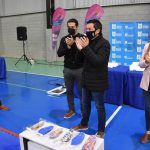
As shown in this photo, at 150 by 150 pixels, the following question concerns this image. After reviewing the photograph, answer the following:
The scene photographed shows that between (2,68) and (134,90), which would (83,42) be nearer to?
(134,90)

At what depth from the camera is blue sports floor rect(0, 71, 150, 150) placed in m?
2.95

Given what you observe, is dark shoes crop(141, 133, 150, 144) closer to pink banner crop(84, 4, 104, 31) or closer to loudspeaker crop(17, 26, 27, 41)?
pink banner crop(84, 4, 104, 31)

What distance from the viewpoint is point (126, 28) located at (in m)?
6.14

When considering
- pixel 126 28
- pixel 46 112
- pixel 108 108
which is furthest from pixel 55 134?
pixel 126 28

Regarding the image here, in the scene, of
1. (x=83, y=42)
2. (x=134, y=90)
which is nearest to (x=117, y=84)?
(x=134, y=90)

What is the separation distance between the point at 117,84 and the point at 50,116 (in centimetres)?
135

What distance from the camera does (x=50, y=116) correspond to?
379 cm

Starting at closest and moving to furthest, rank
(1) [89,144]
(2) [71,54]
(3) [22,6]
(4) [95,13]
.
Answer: (1) [89,144], (2) [71,54], (4) [95,13], (3) [22,6]

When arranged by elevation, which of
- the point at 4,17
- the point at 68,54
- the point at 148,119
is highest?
the point at 4,17

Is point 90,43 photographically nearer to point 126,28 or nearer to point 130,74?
point 130,74

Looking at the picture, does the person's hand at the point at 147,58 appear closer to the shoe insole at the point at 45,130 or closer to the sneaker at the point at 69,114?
the shoe insole at the point at 45,130

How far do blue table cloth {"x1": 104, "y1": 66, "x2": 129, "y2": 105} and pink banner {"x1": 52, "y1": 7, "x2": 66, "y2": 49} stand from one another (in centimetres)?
445

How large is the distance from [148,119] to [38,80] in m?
3.93

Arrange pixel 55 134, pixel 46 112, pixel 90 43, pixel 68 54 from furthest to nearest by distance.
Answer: pixel 46 112, pixel 68 54, pixel 90 43, pixel 55 134
